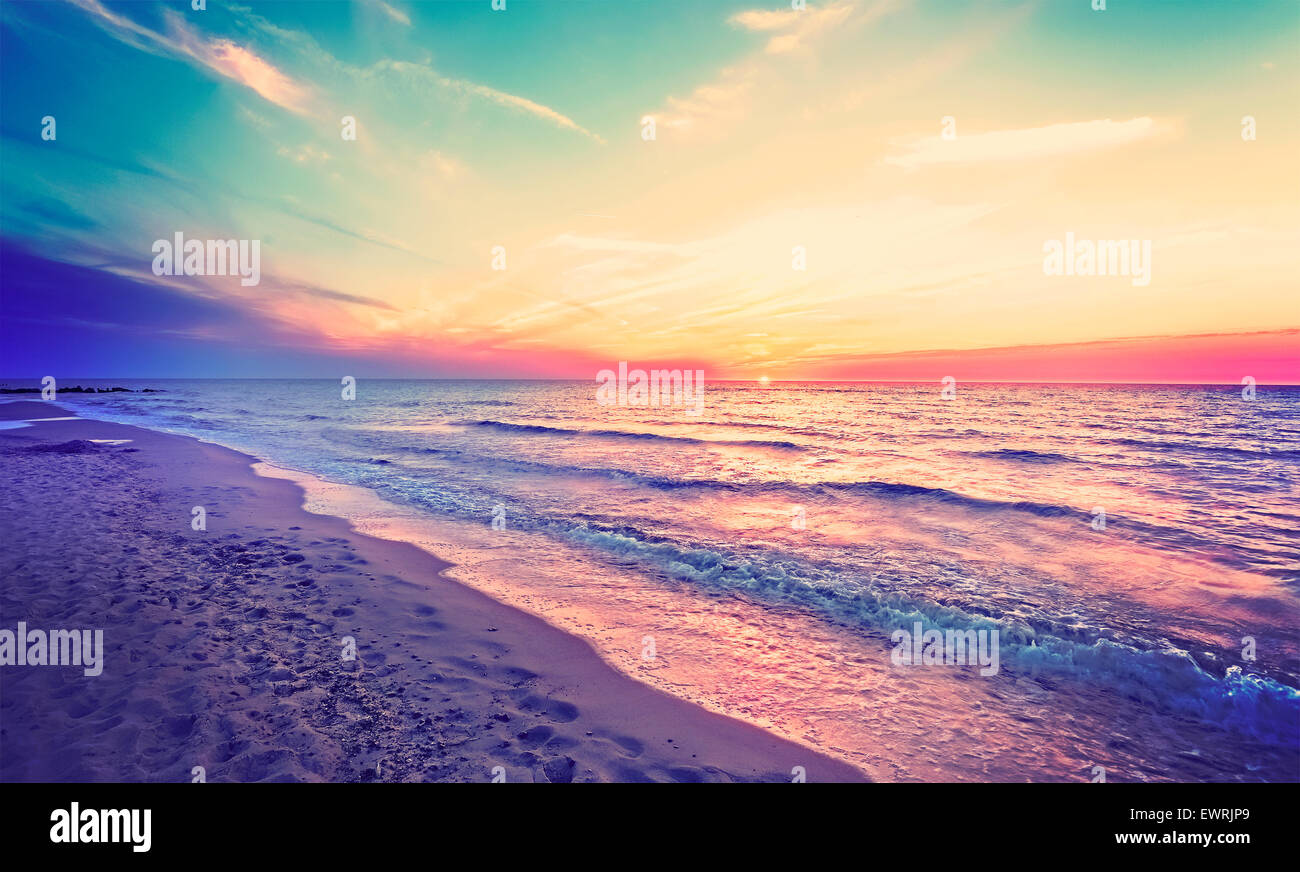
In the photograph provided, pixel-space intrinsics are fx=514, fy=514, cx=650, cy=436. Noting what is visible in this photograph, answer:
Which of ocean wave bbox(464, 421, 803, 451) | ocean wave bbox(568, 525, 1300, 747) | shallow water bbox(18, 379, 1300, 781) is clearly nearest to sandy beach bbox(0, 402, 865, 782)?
shallow water bbox(18, 379, 1300, 781)

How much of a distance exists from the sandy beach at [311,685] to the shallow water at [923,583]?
795 millimetres

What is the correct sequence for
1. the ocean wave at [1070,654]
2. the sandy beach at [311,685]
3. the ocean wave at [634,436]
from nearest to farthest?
the sandy beach at [311,685] < the ocean wave at [1070,654] < the ocean wave at [634,436]

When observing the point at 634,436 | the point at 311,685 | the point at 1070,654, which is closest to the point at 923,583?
the point at 1070,654

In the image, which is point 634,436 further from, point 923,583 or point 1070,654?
point 1070,654

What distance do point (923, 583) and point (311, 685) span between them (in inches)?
390

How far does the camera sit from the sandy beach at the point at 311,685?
4430mm

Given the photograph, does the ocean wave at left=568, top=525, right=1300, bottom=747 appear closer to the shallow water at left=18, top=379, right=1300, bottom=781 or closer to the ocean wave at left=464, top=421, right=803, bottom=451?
the shallow water at left=18, top=379, right=1300, bottom=781

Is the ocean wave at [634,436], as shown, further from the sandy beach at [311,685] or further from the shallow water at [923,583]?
the sandy beach at [311,685]

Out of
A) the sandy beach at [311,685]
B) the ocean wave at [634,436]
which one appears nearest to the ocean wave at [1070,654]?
the sandy beach at [311,685]

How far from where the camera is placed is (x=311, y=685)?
5555 millimetres

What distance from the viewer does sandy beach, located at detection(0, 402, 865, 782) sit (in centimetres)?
443

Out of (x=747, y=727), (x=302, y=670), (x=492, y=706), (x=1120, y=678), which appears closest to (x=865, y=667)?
(x=747, y=727)

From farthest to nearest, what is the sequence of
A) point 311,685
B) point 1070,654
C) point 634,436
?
1. point 634,436
2. point 1070,654
3. point 311,685
